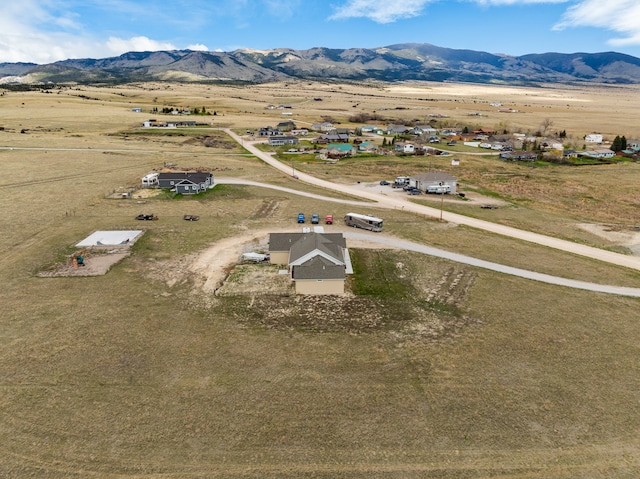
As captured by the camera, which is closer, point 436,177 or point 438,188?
point 438,188

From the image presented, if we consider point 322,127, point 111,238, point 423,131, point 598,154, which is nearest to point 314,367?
point 111,238

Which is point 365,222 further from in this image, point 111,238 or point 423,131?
point 423,131

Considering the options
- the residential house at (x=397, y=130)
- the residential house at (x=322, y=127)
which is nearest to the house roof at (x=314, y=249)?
the residential house at (x=322, y=127)

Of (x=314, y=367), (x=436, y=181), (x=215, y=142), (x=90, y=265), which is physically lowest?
(x=314, y=367)

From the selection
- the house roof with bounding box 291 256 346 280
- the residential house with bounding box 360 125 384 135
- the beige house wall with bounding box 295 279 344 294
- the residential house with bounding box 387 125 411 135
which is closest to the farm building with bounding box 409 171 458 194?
the house roof with bounding box 291 256 346 280

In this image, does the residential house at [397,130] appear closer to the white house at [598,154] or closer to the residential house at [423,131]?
the residential house at [423,131]

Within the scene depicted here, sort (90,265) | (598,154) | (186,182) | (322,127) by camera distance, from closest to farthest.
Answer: (90,265)
(186,182)
(598,154)
(322,127)
